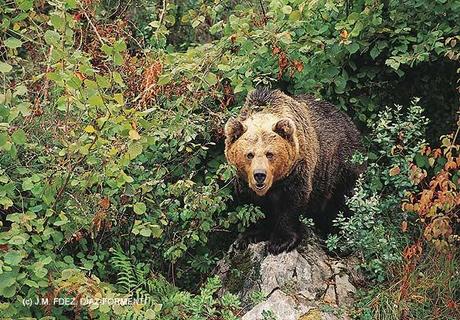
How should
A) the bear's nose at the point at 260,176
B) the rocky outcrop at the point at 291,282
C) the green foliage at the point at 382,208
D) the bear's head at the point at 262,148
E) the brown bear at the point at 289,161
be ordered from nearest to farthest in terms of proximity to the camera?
the rocky outcrop at the point at 291,282 → the bear's nose at the point at 260,176 → the bear's head at the point at 262,148 → the brown bear at the point at 289,161 → the green foliage at the point at 382,208

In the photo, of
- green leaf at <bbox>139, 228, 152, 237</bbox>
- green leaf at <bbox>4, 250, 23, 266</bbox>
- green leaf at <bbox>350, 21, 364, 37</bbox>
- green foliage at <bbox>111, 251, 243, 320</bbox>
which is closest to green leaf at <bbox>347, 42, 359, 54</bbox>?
green leaf at <bbox>350, 21, 364, 37</bbox>

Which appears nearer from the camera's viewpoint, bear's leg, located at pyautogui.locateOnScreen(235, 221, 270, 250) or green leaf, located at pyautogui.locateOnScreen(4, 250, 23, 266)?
green leaf, located at pyautogui.locateOnScreen(4, 250, 23, 266)

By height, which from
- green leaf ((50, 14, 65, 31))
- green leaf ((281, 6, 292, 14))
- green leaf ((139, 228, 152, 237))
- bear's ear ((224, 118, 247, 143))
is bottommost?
green leaf ((139, 228, 152, 237))

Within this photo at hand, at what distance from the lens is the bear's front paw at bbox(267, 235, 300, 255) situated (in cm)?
632

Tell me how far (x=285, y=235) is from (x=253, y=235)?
0.38 m

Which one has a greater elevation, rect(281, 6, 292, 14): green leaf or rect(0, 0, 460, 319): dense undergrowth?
rect(281, 6, 292, 14): green leaf

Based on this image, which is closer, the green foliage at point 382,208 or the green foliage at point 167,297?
the green foliage at point 167,297

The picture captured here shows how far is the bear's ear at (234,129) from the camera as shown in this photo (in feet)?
20.5

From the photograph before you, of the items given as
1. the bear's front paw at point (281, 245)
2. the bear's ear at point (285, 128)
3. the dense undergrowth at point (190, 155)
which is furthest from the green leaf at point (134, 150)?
the bear's front paw at point (281, 245)

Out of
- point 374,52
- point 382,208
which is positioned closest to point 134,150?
point 382,208

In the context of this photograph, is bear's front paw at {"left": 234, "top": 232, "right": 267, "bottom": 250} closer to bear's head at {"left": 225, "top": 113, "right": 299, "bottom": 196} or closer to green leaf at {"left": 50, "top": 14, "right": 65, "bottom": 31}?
bear's head at {"left": 225, "top": 113, "right": 299, "bottom": 196}

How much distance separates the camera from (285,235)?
639cm

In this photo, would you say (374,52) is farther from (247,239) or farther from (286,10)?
(247,239)

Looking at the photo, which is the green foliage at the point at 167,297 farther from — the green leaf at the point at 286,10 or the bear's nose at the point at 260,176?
the green leaf at the point at 286,10
